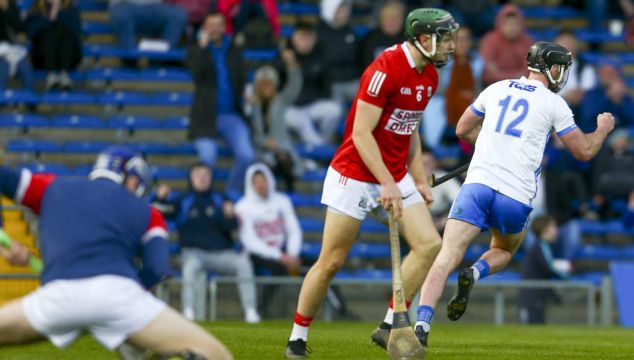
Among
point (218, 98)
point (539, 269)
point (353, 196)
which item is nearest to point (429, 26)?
point (353, 196)

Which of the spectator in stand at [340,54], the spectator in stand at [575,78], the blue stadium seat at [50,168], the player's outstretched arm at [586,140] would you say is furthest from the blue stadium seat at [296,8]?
the player's outstretched arm at [586,140]

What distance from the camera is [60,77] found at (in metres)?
19.9

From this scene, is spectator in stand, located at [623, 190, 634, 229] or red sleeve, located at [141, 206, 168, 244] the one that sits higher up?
red sleeve, located at [141, 206, 168, 244]

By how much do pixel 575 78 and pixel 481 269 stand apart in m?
9.83

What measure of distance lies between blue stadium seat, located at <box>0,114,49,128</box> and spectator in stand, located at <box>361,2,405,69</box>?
4447 mm

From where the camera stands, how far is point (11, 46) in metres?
19.5

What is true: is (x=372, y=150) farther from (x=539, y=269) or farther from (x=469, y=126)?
(x=539, y=269)

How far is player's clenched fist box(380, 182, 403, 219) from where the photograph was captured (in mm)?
9484

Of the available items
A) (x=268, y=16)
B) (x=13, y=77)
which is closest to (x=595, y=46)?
(x=268, y=16)

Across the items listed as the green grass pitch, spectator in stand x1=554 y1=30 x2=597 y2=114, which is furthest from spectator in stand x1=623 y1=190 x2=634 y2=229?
the green grass pitch

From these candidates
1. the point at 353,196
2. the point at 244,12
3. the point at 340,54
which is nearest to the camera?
the point at 353,196

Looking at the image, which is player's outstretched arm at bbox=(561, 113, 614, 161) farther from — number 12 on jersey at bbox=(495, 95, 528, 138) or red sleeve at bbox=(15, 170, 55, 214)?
red sleeve at bbox=(15, 170, 55, 214)

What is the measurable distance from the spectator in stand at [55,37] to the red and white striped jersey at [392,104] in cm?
994

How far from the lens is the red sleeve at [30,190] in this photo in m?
6.95
